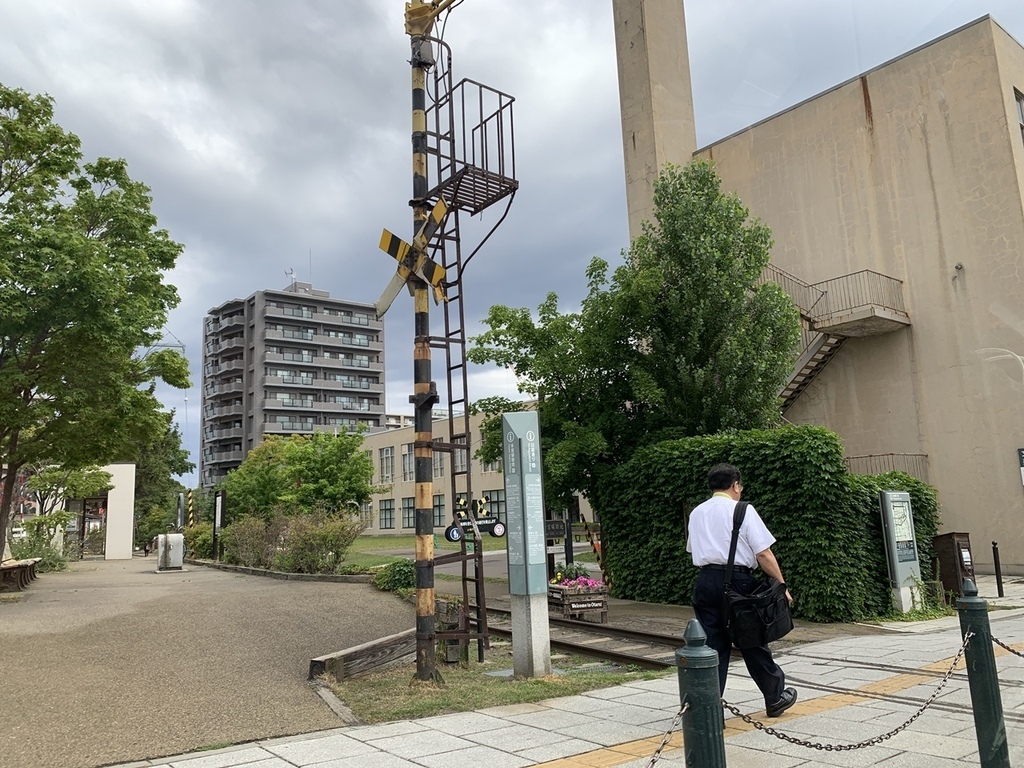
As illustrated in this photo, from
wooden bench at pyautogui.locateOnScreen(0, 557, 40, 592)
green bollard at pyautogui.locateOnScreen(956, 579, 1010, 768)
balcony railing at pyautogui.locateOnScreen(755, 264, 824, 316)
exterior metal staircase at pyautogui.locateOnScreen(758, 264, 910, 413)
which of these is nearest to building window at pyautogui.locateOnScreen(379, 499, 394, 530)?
wooden bench at pyautogui.locateOnScreen(0, 557, 40, 592)

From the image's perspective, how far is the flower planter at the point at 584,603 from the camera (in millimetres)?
11742

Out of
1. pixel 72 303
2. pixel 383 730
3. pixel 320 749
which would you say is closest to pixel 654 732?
pixel 383 730

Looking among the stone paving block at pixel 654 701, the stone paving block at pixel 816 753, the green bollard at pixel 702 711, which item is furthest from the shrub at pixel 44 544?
the green bollard at pixel 702 711

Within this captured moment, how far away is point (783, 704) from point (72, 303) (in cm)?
1334

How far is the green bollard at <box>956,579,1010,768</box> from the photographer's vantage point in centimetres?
429

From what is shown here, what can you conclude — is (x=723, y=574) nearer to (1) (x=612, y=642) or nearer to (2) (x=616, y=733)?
(2) (x=616, y=733)

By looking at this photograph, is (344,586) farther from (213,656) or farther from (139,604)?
(213,656)

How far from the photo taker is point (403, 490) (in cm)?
6381

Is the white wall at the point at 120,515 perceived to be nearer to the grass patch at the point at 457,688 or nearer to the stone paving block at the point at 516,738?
the grass patch at the point at 457,688

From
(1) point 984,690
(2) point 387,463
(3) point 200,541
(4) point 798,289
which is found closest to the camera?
(1) point 984,690

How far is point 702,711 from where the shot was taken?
330 centimetres

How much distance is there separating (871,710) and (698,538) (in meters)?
1.96

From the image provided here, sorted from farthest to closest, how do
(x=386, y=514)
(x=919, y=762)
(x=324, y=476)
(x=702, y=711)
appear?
(x=386, y=514)
(x=324, y=476)
(x=919, y=762)
(x=702, y=711)

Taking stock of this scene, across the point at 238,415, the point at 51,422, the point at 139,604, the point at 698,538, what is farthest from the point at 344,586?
the point at 238,415
